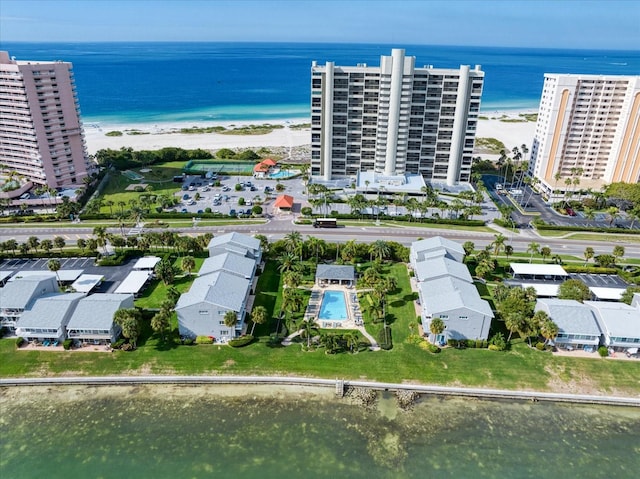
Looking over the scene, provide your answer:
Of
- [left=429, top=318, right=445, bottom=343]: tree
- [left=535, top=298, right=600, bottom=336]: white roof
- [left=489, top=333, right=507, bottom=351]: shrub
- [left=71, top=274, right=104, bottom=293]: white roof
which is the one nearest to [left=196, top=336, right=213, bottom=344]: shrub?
[left=71, top=274, right=104, bottom=293]: white roof

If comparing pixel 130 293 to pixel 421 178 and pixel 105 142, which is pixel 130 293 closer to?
pixel 421 178

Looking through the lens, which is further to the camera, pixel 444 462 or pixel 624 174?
pixel 624 174

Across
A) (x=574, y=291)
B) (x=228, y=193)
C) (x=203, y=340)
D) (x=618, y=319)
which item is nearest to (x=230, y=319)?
(x=203, y=340)

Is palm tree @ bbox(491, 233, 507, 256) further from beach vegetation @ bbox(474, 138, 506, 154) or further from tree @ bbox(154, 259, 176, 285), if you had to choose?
beach vegetation @ bbox(474, 138, 506, 154)

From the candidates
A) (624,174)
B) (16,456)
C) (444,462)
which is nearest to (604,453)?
(444,462)

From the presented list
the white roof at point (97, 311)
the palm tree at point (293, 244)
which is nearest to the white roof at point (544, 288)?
the palm tree at point (293, 244)

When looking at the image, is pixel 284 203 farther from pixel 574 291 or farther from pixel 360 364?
pixel 574 291
